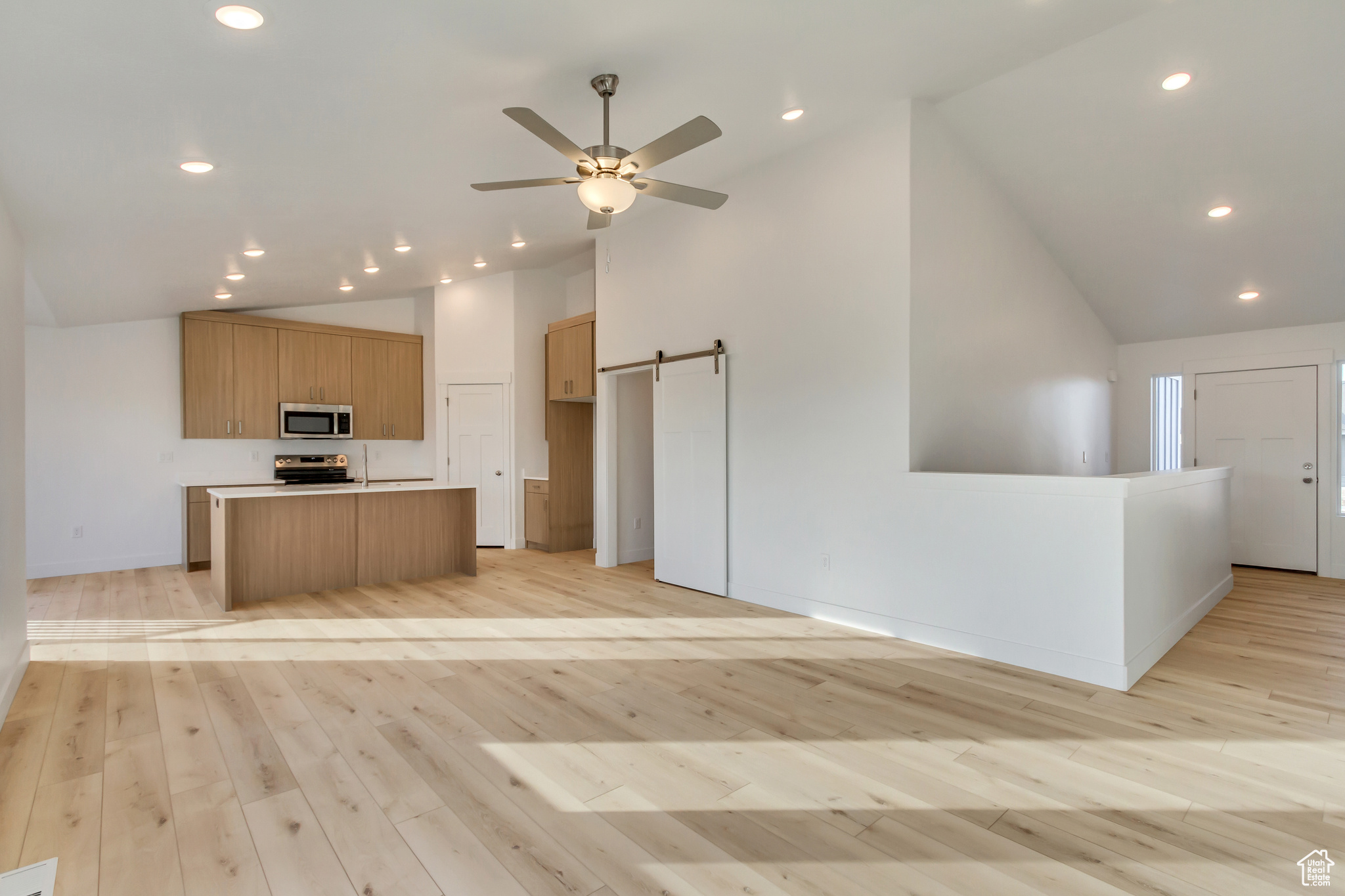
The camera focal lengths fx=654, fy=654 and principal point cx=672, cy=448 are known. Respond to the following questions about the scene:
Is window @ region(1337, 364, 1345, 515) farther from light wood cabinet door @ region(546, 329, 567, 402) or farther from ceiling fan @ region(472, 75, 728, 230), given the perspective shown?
light wood cabinet door @ region(546, 329, 567, 402)

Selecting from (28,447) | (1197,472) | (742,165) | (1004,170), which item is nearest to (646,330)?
(742,165)

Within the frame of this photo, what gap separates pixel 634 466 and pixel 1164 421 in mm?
5596

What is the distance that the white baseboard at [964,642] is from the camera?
3219 millimetres

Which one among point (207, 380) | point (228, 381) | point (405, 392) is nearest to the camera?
point (207, 380)

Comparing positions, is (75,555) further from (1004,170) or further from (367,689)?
(1004,170)

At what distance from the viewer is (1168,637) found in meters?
3.76

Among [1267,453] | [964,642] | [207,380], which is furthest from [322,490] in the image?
[1267,453]

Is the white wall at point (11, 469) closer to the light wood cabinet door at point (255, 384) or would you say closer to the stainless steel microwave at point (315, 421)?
the light wood cabinet door at point (255, 384)

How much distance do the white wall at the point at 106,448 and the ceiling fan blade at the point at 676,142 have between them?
6331 mm

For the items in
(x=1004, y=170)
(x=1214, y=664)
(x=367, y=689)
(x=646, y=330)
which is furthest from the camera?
(x=646, y=330)

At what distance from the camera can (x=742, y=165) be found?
470 centimetres

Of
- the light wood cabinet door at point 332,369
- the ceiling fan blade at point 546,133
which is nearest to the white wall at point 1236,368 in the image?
the ceiling fan blade at point 546,133

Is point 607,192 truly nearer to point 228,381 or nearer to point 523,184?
point 523,184

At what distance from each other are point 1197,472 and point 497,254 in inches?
236
